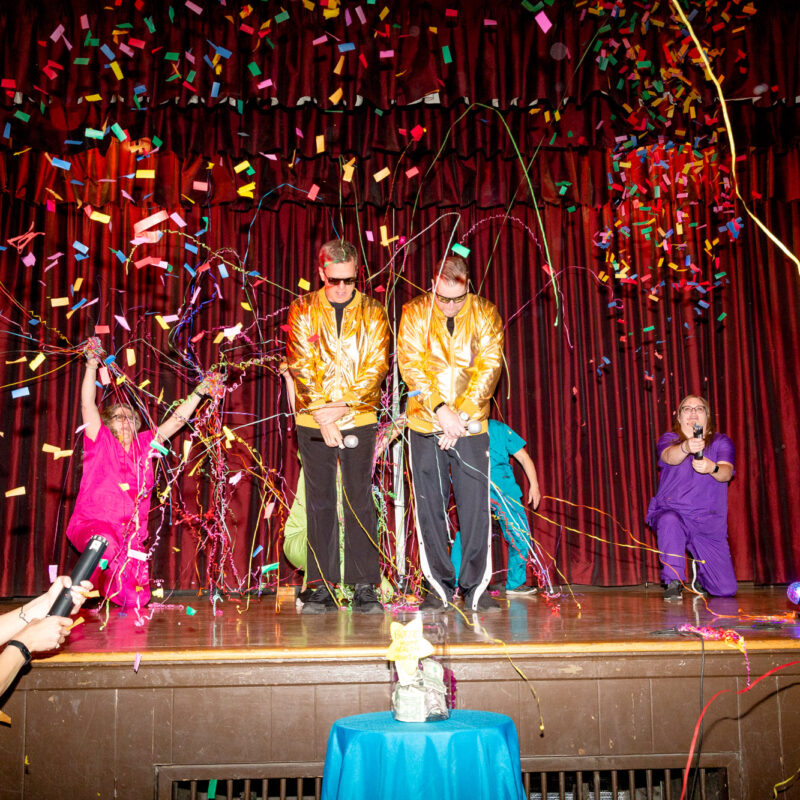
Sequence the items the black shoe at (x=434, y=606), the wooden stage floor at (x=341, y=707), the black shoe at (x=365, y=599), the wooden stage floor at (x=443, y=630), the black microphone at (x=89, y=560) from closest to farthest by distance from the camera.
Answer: the black microphone at (x=89, y=560)
the wooden stage floor at (x=341, y=707)
the wooden stage floor at (x=443, y=630)
the black shoe at (x=434, y=606)
the black shoe at (x=365, y=599)

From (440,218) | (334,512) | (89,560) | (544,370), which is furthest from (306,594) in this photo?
(440,218)

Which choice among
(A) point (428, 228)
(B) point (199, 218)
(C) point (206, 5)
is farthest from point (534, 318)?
(C) point (206, 5)

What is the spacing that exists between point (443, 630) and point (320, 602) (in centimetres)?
110

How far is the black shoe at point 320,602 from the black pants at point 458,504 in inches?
18.5

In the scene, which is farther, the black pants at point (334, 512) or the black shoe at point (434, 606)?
the black pants at point (334, 512)

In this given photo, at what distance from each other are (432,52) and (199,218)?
1715 mm

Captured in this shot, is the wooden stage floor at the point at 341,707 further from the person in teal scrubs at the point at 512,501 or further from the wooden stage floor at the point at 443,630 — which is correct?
the person in teal scrubs at the point at 512,501

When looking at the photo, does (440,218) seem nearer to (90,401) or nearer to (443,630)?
(90,401)

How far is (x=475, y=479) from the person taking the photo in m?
3.43

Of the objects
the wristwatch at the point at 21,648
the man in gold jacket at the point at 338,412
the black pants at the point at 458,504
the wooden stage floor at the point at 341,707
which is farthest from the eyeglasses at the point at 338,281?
the wristwatch at the point at 21,648

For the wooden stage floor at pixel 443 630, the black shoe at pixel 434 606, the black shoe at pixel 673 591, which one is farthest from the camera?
the black shoe at pixel 673 591

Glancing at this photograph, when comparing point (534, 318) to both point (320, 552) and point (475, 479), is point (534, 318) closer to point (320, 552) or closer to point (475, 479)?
point (475, 479)

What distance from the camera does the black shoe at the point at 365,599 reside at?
11.2ft

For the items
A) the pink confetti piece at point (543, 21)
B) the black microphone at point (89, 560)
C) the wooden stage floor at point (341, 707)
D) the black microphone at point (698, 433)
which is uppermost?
the pink confetti piece at point (543, 21)
